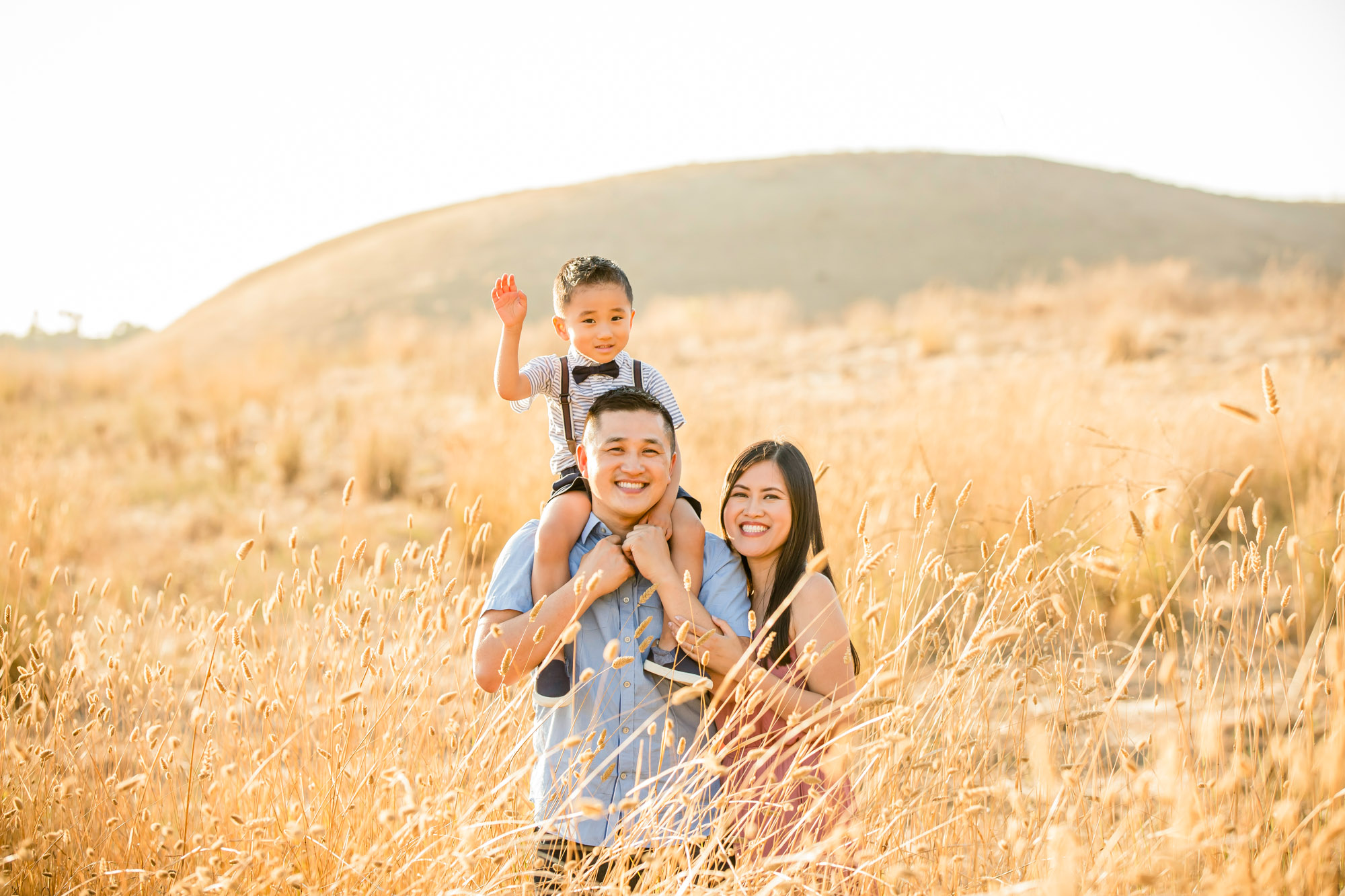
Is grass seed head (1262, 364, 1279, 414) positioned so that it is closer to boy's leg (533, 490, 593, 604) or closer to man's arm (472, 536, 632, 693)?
man's arm (472, 536, 632, 693)

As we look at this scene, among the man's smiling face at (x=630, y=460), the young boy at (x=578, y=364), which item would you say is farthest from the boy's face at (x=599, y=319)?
the man's smiling face at (x=630, y=460)

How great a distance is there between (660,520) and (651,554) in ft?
0.77

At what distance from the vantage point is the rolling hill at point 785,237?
114 feet

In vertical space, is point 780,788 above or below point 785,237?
below

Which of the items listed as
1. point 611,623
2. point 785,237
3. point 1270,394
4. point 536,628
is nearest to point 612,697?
point 611,623

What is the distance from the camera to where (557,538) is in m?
2.09

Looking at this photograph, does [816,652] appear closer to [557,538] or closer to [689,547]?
[689,547]

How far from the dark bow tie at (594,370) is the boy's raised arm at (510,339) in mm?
155

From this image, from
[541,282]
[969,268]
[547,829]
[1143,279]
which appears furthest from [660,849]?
[969,268]

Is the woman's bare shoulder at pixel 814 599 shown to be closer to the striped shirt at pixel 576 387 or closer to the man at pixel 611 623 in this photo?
the man at pixel 611 623

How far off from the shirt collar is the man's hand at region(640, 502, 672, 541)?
626 mm

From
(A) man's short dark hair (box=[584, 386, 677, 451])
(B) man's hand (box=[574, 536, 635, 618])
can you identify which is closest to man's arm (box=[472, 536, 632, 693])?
(B) man's hand (box=[574, 536, 635, 618])

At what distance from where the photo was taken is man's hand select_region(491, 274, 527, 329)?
2.46 meters

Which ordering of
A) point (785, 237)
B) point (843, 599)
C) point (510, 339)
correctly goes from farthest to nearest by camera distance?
point (785, 237) < point (510, 339) < point (843, 599)
